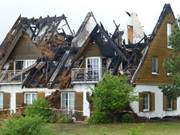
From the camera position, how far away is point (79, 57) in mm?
50844

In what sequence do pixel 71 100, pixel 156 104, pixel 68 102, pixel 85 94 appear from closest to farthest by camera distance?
pixel 85 94 → pixel 71 100 → pixel 68 102 → pixel 156 104

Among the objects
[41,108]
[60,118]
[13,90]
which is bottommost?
[60,118]

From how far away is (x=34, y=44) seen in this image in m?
55.6

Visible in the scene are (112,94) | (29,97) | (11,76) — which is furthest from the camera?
(11,76)

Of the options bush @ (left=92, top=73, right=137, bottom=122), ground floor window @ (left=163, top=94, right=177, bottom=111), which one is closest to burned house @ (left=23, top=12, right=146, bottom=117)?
bush @ (left=92, top=73, right=137, bottom=122)

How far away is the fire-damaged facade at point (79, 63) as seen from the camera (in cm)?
4903

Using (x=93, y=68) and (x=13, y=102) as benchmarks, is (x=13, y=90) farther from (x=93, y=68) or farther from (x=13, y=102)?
(x=93, y=68)

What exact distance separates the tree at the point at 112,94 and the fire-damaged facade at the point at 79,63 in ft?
13.5

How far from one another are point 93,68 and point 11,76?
919 cm

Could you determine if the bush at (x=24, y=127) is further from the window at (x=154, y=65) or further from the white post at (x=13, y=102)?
the white post at (x=13, y=102)

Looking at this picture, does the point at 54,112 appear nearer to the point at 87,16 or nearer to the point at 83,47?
the point at 83,47

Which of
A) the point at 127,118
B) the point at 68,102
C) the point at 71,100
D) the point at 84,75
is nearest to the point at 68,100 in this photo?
the point at 68,102

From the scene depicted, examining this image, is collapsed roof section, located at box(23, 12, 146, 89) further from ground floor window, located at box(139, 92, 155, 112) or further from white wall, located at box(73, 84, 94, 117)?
ground floor window, located at box(139, 92, 155, 112)

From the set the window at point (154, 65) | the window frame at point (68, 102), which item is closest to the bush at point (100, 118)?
the window frame at point (68, 102)
